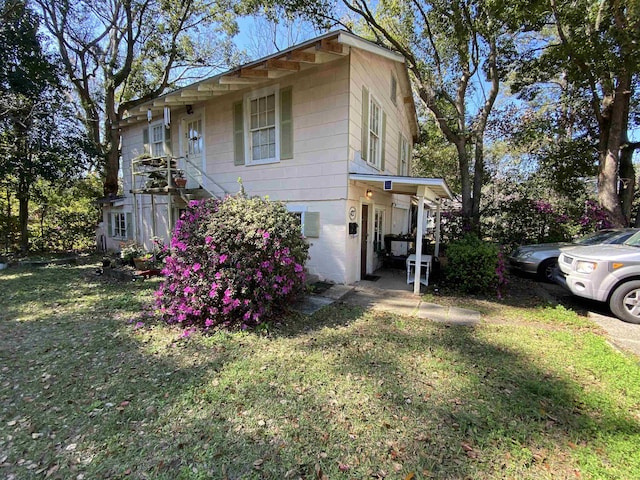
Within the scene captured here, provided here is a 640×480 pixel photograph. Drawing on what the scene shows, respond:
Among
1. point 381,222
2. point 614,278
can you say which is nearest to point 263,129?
point 381,222

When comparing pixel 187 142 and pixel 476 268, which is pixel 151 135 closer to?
pixel 187 142

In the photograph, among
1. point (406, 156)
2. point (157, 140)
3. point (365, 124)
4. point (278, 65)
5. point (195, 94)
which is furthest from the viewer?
point (406, 156)

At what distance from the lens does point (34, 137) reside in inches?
393

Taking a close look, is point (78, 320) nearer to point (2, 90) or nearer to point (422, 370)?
point (422, 370)

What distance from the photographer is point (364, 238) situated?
27.0ft

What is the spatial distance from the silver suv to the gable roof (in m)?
5.81

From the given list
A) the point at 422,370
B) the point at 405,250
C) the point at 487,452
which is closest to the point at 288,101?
the point at 405,250

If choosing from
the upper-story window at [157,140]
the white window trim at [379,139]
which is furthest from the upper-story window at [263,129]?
the upper-story window at [157,140]

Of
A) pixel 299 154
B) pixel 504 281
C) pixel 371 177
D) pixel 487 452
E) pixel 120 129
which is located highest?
pixel 120 129

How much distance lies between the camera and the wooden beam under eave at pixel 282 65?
6.40 meters

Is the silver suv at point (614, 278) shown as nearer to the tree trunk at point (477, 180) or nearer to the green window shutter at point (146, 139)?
the tree trunk at point (477, 180)

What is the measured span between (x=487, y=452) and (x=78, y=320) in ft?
19.1

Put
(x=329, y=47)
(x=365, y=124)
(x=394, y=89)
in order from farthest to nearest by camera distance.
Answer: (x=394, y=89)
(x=365, y=124)
(x=329, y=47)

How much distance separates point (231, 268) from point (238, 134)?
16.2 ft
